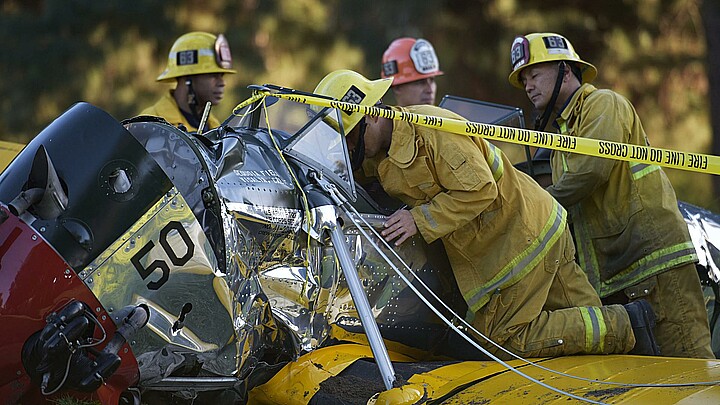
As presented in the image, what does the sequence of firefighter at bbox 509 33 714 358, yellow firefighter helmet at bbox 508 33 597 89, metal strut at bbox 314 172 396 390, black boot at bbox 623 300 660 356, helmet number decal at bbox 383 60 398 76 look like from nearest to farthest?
metal strut at bbox 314 172 396 390 → black boot at bbox 623 300 660 356 → firefighter at bbox 509 33 714 358 → yellow firefighter helmet at bbox 508 33 597 89 → helmet number decal at bbox 383 60 398 76

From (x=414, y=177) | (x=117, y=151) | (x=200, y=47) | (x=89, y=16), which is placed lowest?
(x=414, y=177)

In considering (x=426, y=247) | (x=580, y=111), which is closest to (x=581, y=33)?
(x=580, y=111)

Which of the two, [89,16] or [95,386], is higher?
[89,16]

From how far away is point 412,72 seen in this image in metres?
9.02

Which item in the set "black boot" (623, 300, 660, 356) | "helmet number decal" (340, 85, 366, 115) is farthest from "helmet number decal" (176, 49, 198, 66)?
"black boot" (623, 300, 660, 356)

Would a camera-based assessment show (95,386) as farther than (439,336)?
No

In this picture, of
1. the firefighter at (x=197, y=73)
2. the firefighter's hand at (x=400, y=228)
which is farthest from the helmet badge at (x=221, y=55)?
the firefighter's hand at (x=400, y=228)

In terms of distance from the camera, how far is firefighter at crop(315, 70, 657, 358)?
4480 mm

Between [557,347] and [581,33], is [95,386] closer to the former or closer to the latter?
[557,347]

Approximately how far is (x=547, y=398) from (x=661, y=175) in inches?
94.1

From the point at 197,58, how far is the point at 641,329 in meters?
5.01

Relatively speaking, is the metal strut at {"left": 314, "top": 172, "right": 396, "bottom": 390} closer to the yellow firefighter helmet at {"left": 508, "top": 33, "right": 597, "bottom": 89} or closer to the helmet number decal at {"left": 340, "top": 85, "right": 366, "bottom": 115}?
the helmet number decal at {"left": 340, "top": 85, "right": 366, "bottom": 115}

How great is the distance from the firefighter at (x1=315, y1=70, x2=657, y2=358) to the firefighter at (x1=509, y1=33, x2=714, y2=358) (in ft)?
2.75

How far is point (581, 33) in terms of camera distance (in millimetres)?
14289
